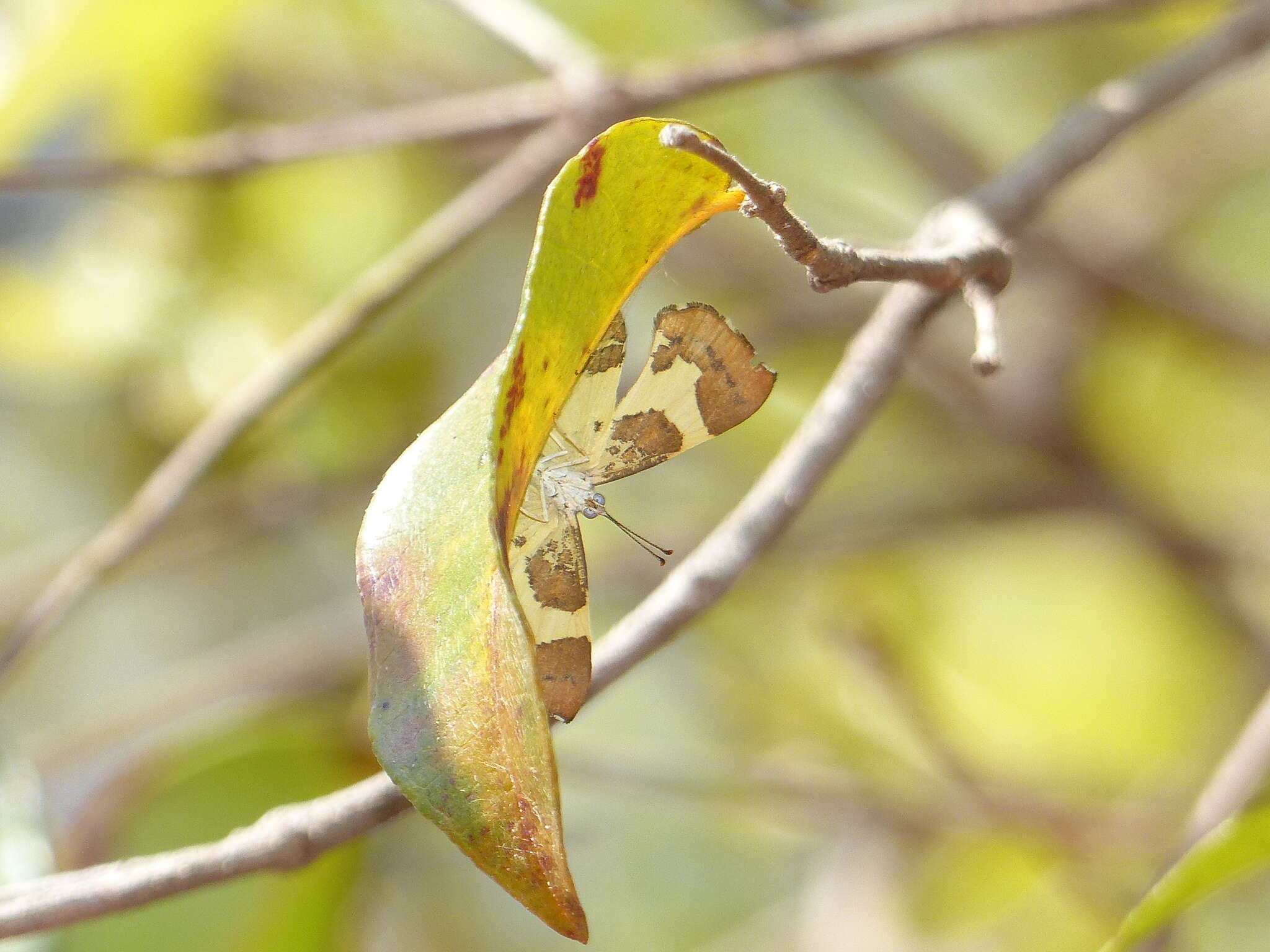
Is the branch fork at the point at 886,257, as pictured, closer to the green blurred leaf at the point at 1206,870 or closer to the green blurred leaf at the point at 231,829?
the green blurred leaf at the point at 1206,870

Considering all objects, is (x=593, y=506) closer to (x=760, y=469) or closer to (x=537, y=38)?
(x=537, y=38)

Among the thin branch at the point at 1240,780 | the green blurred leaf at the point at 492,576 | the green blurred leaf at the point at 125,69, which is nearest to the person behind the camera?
the green blurred leaf at the point at 492,576

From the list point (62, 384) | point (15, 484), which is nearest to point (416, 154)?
point (62, 384)

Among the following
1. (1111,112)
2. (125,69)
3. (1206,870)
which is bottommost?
(1206,870)

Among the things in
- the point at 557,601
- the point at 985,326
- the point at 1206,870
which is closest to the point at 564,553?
the point at 557,601

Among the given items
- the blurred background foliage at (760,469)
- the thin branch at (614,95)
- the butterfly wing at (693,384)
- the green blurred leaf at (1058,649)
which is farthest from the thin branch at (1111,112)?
the green blurred leaf at (1058,649)

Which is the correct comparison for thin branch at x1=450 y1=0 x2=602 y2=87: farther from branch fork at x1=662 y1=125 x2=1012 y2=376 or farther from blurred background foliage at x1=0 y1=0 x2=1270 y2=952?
branch fork at x1=662 y1=125 x2=1012 y2=376

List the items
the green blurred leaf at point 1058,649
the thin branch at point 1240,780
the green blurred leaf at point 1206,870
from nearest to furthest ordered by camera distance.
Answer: the green blurred leaf at point 1206,870 < the thin branch at point 1240,780 < the green blurred leaf at point 1058,649
